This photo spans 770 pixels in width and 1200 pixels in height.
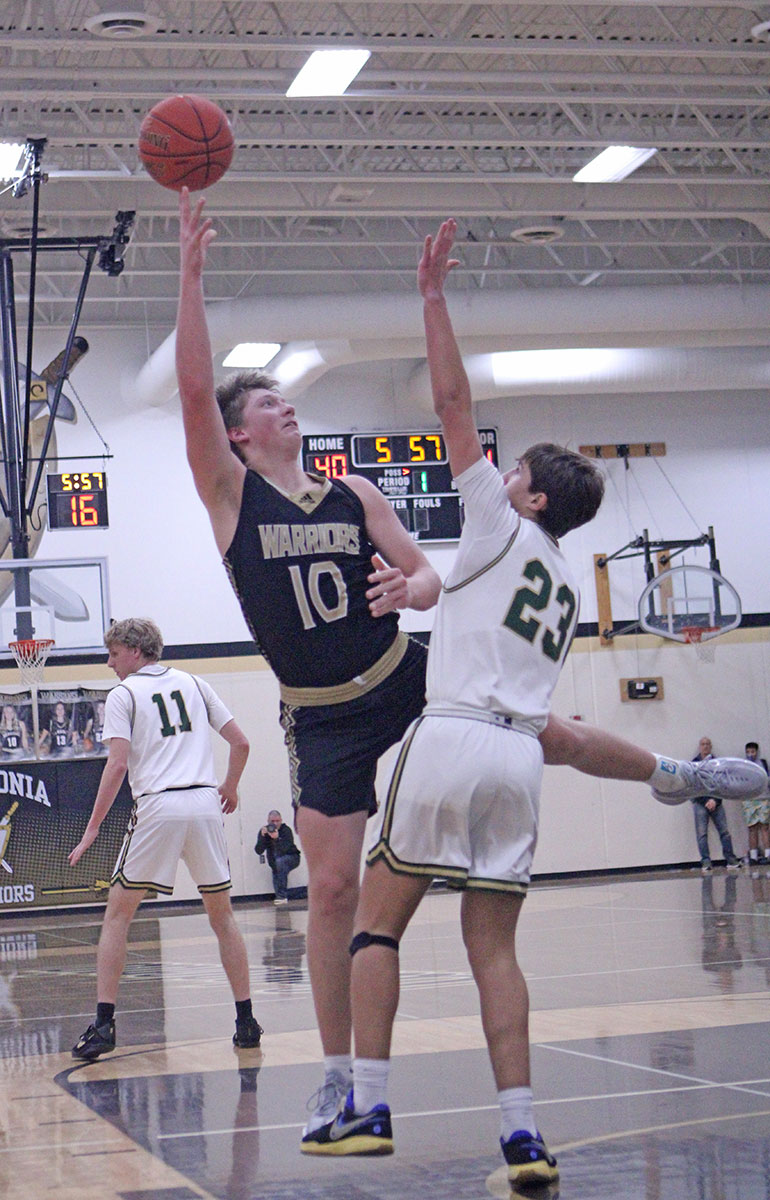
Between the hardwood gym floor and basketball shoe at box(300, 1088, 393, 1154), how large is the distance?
0.11 m

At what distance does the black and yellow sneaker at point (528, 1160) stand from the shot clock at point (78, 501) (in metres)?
15.3

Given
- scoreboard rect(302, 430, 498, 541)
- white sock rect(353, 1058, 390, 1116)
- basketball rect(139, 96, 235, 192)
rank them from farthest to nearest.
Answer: scoreboard rect(302, 430, 498, 541)
basketball rect(139, 96, 235, 192)
white sock rect(353, 1058, 390, 1116)

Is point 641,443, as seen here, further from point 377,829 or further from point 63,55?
point 377,829

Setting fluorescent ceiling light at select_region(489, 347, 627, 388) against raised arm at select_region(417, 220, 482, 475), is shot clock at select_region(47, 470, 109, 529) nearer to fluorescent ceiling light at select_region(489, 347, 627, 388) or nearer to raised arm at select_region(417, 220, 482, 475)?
fluorescent ceiling light at select_region(489, 347, 627, 388)

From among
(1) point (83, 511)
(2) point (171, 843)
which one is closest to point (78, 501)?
(1) point (83, 511)

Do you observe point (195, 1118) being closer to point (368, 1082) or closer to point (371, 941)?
point (368, 1082)

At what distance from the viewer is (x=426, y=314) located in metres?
3.85

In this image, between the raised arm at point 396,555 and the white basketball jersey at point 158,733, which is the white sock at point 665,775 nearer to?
the raised arm at point 396,555

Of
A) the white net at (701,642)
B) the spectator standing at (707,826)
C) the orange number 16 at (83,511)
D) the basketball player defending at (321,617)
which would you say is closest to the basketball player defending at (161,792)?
the basketball player defending at (321,617)

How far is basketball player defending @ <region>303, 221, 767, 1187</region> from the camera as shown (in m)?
3.57

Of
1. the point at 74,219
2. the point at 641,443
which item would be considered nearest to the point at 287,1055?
the point at 74,219

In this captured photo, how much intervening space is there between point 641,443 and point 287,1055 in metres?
17.1

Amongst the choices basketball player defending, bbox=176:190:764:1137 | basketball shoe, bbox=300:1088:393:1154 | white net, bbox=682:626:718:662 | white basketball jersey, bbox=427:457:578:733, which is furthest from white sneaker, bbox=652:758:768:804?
white net, bbox=682:626:718:662

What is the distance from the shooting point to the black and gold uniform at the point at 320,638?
3963mm
